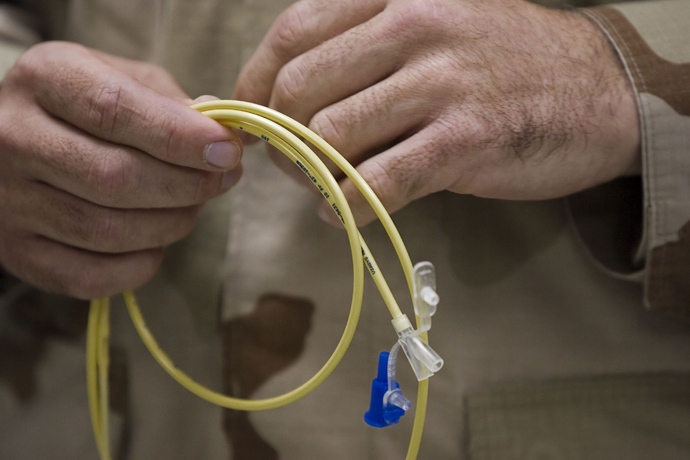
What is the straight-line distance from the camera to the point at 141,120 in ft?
1.56

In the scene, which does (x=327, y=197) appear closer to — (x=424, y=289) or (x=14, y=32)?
(x=424, y=289)

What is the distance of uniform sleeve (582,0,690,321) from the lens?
53 centimetres

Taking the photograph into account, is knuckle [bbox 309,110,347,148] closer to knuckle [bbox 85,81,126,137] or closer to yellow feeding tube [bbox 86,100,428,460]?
yellow feeding tube [bbox 86,100,428,460]

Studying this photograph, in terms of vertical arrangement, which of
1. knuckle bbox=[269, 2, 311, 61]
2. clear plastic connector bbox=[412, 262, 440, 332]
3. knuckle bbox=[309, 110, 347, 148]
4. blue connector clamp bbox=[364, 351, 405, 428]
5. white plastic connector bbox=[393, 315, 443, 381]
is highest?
knuckle bbox=[269, 2, 311, 61]

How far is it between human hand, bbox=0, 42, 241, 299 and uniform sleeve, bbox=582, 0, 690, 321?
428 mm

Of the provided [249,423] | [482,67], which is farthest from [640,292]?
[249,423]

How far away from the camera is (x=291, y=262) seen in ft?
2.15

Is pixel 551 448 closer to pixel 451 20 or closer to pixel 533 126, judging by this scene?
pixel 533 126

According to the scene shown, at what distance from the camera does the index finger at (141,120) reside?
1.55 ft

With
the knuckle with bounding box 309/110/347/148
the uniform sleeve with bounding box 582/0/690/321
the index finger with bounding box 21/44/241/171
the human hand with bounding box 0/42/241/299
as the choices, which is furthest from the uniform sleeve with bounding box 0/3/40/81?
the uniform sleeve with bounding box 582/0/690/321

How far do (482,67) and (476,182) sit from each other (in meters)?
0.11

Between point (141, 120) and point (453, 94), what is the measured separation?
296 millimetres

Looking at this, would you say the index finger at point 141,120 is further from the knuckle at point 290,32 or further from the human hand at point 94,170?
the knuckle at point 290,32

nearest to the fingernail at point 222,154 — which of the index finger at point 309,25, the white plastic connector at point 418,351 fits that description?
the index finger at point 309,25
